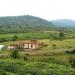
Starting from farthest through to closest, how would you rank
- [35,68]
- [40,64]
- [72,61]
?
[72,61], [40,64], [35,68]

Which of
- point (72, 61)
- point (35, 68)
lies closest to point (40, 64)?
point (35, 68)

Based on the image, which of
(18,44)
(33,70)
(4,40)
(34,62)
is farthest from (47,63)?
(4,40)

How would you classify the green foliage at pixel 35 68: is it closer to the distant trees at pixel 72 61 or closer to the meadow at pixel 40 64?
the meadow at pixel 40 64

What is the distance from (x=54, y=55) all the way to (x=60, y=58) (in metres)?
3.37

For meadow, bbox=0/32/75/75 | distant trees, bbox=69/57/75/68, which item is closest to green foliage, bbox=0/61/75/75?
meadow, bbox=0/32/75/75

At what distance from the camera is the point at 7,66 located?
45.2 m

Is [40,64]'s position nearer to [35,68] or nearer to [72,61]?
[35,68]

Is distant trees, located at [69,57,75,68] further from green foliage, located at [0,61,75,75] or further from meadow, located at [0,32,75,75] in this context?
green foliage, located at [0,61,75,75]

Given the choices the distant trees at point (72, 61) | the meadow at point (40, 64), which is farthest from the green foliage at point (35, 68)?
the distant trees at point (72, 61)

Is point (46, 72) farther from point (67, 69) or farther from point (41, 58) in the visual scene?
point (41, 58)

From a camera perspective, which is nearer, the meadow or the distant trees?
the meadow

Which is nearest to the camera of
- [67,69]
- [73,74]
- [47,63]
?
[73,74]

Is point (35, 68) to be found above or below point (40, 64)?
below

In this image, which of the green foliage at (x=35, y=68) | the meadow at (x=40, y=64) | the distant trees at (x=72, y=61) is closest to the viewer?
the green foliage at (x=35, y=68)
